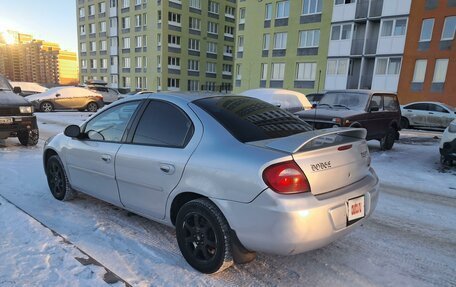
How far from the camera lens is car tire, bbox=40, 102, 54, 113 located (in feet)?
59.8

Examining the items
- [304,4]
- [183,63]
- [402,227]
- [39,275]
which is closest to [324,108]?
[402,227]

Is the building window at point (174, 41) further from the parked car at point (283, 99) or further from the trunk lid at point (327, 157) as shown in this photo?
the trunk lid at point (327, 157)

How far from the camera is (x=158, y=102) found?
136 inches

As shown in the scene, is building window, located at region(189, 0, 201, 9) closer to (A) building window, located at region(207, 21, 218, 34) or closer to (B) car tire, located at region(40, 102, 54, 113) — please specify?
(A) building window, located at region(207, 21, 218, 34)

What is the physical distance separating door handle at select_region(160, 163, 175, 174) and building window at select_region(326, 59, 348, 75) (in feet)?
93.1

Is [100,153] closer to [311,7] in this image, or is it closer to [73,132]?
[73,132]

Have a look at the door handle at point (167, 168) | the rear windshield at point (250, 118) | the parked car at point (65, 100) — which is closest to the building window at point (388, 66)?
the parked car at point (65, 100)

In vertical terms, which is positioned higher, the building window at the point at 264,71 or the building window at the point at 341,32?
the building window at the point at 341,32

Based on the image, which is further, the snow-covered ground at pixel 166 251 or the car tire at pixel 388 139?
the car tire at pixel 388 139

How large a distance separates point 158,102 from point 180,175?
3.10ft

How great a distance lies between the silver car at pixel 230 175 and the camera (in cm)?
246

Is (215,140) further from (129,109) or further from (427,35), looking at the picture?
(427,35)

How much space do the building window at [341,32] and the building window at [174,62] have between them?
944 inches

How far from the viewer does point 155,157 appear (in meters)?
3.13
